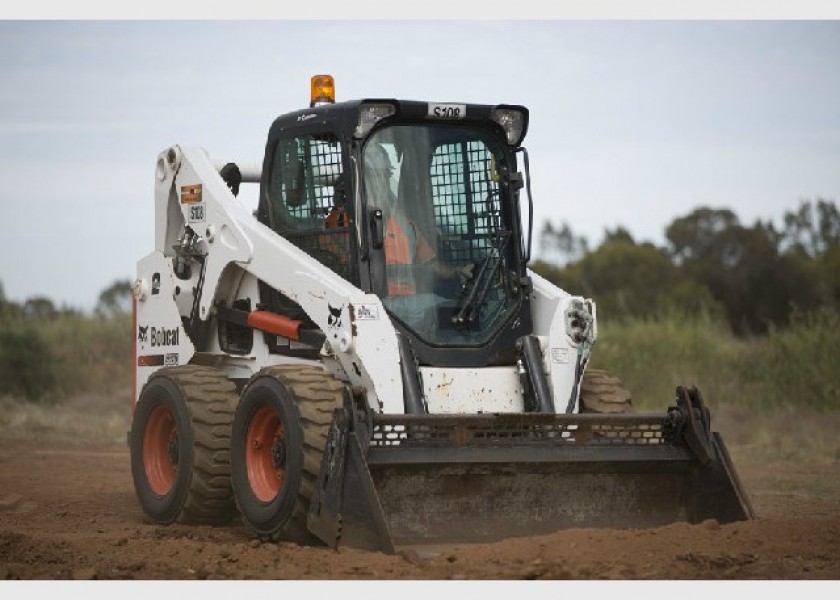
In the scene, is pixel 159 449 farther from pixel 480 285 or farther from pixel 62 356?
pixel 62 356

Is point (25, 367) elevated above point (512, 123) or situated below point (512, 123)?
below

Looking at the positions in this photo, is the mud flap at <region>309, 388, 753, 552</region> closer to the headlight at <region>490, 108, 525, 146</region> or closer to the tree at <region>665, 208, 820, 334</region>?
the headlight at <region>490, 108, 525, 146</region>

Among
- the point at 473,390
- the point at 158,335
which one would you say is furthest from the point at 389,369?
the point at 158,335

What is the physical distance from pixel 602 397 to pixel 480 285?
1.26 metres

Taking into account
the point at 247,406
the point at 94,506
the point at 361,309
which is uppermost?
the point at 361,309

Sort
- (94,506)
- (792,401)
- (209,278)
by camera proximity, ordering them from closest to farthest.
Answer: (209,278) < (94,506) < (792,401)

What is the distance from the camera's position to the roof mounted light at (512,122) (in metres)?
11.6

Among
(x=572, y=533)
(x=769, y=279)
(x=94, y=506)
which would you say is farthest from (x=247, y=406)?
(x=769, y=279)

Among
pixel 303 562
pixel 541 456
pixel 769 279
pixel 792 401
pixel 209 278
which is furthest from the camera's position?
pixel 769 279

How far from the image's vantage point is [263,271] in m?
11.5

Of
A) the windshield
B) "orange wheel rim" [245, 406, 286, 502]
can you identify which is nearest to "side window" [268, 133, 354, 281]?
the windshield

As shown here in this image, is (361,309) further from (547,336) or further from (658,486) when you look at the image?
(658,486)

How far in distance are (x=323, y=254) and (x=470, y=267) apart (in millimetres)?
1097

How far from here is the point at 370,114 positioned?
36.3ft
